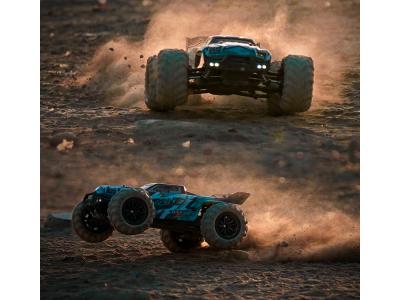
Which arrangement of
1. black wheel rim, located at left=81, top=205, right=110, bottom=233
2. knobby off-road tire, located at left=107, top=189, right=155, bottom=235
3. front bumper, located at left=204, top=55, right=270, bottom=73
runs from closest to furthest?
knobby off-road tire, located at left=107, top=189, right=155, bottom=235 → black wheel rim, located at left=81, top=205, right=110, bottom=233 → front bumper, located at left=204, top=55, right=270, bottom=73

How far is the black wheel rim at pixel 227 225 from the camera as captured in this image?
12664mm

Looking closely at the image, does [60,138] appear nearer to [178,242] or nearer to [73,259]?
[178,242]

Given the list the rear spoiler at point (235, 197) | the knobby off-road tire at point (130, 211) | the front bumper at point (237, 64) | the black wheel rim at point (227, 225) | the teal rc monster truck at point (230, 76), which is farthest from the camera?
the teal rc monster truck at point (230, 76)

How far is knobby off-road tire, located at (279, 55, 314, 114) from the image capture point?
620 inches

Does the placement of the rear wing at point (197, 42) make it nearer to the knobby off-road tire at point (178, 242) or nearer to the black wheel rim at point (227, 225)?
the knobby off-road tire at point (178, 242)

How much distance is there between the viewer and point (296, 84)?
51.7 ft

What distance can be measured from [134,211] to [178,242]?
6.16ft

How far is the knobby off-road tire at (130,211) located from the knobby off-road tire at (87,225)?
0.91 metres

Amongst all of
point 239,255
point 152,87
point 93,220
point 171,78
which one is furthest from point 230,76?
point 93,220

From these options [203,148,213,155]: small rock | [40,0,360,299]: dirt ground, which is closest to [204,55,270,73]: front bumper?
[40,0,360,299]: dirt ground

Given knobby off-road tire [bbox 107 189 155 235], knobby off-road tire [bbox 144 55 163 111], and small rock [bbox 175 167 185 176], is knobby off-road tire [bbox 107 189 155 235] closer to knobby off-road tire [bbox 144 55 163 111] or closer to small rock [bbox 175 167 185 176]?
small rock [bbox 175 167 185 176]

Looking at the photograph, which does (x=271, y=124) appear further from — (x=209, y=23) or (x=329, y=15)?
(x=329, y=15)

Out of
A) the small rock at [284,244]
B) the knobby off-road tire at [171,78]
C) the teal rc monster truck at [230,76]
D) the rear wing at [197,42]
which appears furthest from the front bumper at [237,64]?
the small rock at [284,244]

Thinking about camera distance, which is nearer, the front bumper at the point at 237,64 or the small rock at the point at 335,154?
the small rock at the point at 335,154
